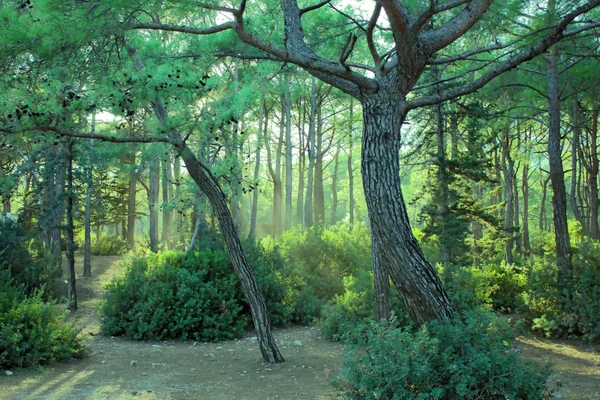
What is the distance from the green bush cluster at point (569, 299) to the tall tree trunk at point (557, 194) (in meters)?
0.14

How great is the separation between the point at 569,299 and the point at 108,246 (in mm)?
20491

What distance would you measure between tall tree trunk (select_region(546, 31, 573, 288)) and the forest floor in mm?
1312

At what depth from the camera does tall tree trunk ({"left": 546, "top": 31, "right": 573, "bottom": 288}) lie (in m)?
9.60

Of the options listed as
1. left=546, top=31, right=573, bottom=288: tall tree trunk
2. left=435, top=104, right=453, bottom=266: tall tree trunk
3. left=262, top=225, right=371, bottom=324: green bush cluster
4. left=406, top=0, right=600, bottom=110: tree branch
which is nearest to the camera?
left=406, top=0, right=600, bottom=110: tree branch

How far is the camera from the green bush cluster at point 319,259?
12195mm

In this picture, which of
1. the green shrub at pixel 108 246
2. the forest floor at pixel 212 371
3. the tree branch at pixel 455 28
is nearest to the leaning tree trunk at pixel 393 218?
the tree branch at pixel 455 28

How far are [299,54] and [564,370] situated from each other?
5485mm

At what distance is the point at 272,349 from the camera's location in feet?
24.8

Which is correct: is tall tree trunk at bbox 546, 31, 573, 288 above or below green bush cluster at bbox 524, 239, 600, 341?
above

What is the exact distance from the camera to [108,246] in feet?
81.8

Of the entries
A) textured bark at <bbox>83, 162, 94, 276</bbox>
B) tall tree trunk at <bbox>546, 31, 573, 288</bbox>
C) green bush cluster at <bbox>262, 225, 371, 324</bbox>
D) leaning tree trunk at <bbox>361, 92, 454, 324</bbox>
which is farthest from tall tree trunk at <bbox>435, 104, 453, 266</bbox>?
textured bark at <bbox>83, 162, 94, 276</bbox>

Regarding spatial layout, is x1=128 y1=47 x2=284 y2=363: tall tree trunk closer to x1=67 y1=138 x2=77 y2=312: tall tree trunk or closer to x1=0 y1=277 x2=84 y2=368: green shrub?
x1=0 y1=277 x2=84 y2=368: green shrub

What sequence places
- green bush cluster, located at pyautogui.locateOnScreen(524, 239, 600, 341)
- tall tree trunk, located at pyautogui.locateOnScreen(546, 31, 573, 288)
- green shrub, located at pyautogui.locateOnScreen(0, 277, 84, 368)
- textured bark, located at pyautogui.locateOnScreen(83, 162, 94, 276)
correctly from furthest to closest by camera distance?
textured bark, located at pyautogui.locateOnScreen(83, 162, 94, 276) → tall tree trunk, located at pyautogui.locateOnScreen(546, 31, 573, 288) → green bush cluster, located at pyautogui.locateOnScreen(524, 239, 600, 341) → green shrub, located at pyautogui.locateOnScreen(0, 277, 84, 368)

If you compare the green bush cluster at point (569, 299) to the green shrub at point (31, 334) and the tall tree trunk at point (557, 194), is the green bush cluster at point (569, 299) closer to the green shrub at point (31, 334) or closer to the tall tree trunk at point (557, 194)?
the tall tree trunk at point (557, 194)
